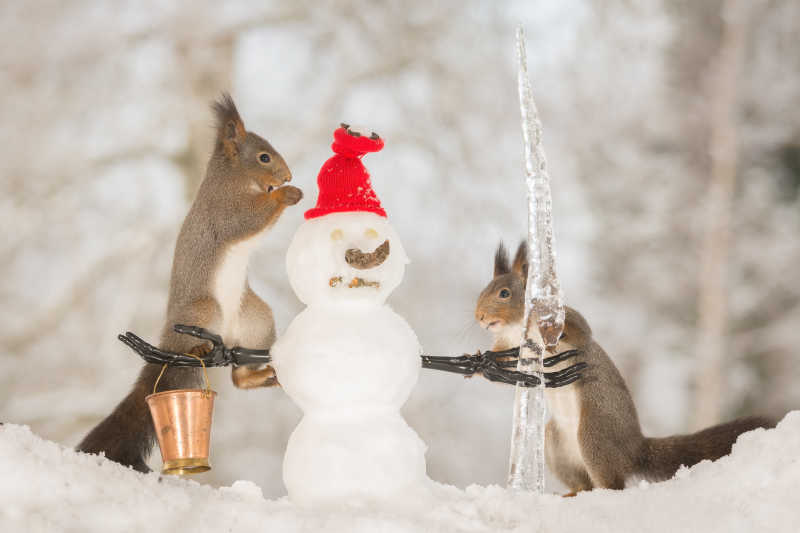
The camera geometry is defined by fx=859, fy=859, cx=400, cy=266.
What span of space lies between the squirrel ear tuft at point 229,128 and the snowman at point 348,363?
21 centimetres

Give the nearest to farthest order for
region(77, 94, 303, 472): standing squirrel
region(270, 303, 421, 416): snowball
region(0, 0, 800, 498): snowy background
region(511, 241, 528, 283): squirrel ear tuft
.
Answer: region(270, 303, 421, 416): snowball
region(77, 94, 303, 472): standing squirrel
region(511, 241, 528, 283): squirrel ear tuft
region(0, 0, 800, 498): snowy background

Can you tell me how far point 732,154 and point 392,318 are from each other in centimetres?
152

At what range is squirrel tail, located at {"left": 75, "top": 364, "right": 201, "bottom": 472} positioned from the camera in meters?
0.98

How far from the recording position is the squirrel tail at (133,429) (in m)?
0.98

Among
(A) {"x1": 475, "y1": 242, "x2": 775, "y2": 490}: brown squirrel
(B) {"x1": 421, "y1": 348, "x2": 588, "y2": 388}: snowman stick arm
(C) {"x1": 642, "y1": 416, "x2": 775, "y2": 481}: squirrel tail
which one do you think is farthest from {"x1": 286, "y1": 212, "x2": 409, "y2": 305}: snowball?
(C) {"x1": 642, "y1": 416, "x2": 775, "y2": 481}: squirrel tail

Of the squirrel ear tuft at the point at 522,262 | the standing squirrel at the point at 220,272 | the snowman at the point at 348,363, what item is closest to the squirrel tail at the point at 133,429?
the standing squirrel at the point at 220,272

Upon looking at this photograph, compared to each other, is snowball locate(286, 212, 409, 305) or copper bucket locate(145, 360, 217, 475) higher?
snowball locate(286, 212, 409, 305)

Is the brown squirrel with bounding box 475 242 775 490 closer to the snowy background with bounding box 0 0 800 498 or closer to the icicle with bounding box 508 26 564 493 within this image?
the icicle with bounding box 508 26 564 493

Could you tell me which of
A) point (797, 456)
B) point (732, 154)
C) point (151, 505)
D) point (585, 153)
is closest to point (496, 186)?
point (585, 153)

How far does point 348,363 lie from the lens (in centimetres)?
89

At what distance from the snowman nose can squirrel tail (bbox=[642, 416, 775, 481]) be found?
1.72 feet

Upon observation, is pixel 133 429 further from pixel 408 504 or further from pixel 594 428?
pixel 594 428

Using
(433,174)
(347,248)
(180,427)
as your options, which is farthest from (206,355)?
(433,174)

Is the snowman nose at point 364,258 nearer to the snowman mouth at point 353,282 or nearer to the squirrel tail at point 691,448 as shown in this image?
the snowman mouth at point 353,282
